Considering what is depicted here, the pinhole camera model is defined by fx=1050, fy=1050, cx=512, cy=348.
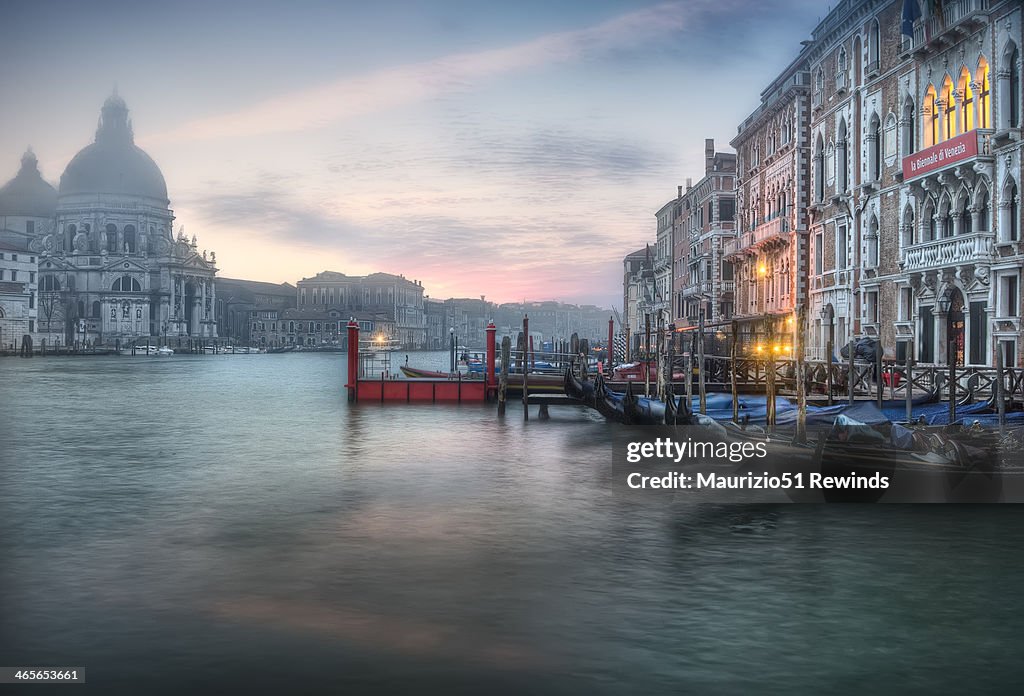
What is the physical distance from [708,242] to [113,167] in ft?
366

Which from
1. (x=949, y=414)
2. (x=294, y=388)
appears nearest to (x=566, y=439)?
(x=949, y=414)

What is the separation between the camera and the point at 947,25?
26016mm

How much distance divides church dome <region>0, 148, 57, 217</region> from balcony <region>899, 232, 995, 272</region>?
143m

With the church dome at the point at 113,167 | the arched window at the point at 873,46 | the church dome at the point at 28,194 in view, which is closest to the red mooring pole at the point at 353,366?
the arched window at the point at 873,46

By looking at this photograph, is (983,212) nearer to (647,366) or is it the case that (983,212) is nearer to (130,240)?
(647,366)

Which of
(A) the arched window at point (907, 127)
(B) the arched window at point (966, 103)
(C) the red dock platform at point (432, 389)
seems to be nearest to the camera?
(B) the arched window at point (966, 103)

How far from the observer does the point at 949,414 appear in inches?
683

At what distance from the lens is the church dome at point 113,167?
5610 inches

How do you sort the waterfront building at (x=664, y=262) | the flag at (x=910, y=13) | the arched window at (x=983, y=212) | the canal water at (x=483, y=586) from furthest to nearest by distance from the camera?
the waterfront building at (x=664, y=262)
the flag at (x=910, y=13)
the arched window at (x=983, y=212)
the canal water at (x=483, y=586)

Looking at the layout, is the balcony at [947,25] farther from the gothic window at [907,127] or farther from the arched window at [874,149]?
the arched window at [874,149]

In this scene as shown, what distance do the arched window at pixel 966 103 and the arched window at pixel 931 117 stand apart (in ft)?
4.44

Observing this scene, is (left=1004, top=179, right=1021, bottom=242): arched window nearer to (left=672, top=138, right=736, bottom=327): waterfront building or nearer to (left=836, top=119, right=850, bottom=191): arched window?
(left=836, top=119, right=850, bottom=191): arched window

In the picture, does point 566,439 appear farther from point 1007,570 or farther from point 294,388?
point 294,388

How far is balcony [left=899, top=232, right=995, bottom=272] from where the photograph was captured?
24.5 metres
